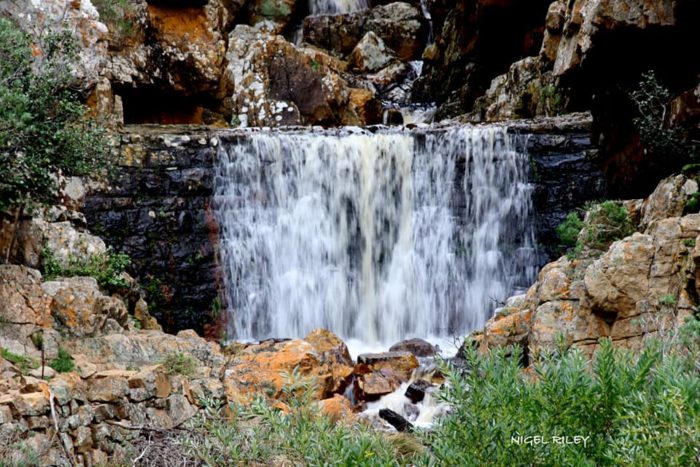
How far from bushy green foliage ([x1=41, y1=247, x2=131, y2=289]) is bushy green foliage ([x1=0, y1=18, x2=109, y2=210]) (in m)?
1.15

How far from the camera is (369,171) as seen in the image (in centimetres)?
1388

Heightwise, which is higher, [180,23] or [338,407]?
[180,23]

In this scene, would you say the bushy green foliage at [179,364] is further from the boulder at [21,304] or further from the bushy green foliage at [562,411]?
the bushy green foliage at [562,411]

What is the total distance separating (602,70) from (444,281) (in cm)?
496

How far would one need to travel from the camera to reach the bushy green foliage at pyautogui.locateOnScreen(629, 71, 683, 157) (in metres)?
8.52

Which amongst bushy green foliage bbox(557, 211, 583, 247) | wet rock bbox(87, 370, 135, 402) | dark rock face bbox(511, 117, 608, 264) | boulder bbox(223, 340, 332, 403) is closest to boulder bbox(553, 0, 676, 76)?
bushy green foliage bbox(557, 211, 583, 247)

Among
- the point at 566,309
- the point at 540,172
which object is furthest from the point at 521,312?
the point at 540,172

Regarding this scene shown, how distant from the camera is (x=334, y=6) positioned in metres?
27.3

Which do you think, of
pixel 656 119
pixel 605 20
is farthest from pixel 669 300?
pixel 605 20

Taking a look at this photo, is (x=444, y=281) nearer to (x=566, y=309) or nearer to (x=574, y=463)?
(x=566, y=309)

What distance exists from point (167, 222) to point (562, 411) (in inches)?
433

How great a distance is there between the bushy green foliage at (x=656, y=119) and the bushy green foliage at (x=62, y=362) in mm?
7206

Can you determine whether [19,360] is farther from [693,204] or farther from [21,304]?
[693,204]

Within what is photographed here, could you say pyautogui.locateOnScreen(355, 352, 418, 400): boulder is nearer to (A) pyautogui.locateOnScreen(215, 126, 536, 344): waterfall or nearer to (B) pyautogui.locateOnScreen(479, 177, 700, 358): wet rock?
(B) pyautogui.locateOnScreen(479, 177, 700, 358): wet rock
